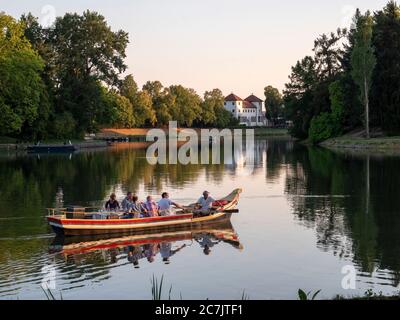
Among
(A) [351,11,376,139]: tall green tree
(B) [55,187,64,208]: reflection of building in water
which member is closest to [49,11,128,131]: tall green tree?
(A) [351,11,376,139]: tall green tree

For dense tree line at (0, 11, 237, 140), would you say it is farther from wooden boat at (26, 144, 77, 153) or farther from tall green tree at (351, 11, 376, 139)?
tall green tree at (351, 11, 376, 139)

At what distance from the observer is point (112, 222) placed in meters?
26.0

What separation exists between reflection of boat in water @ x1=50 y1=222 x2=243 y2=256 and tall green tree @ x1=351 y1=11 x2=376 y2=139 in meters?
61.5

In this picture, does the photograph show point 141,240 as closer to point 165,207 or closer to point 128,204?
point 128,204

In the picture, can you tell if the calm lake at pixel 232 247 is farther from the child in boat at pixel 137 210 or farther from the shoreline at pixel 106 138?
the shoreline at pixel 106 138

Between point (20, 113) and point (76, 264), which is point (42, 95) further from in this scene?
point (76, 264)

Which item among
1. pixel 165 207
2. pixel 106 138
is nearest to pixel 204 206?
pixel 165 207

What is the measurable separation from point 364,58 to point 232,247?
65.5m

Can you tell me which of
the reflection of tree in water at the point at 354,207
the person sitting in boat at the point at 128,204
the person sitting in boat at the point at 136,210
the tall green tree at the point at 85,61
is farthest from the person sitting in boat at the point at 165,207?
the tall green tree at the point at 85,61

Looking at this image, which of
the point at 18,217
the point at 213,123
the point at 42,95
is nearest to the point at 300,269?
the point at 18,217

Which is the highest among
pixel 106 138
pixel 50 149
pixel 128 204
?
pixel 106 138

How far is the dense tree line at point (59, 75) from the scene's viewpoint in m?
89.9

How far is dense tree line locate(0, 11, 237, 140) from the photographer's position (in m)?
89.9
